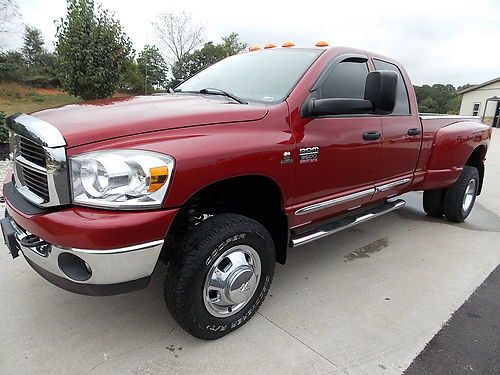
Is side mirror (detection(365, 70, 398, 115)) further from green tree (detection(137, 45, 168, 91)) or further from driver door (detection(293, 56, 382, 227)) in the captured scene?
green tree (detection(137, 45, 168, 91))

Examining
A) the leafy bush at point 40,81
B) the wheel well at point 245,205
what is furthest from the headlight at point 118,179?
the leafy bush at point 40,81

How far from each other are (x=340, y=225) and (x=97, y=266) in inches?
78.1

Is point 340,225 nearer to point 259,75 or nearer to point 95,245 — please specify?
point 259,75

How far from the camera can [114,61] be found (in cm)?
1372

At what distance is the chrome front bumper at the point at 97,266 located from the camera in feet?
5.84

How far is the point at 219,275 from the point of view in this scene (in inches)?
88.7

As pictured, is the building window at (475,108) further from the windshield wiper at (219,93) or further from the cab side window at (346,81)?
the windshield wiper at (219,93)

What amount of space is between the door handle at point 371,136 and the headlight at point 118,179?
1814 millimetres

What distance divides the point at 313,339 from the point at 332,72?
1935 millimetres

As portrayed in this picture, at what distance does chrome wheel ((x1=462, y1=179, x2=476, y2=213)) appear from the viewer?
4.79 m

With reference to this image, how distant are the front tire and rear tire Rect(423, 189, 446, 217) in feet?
10.6

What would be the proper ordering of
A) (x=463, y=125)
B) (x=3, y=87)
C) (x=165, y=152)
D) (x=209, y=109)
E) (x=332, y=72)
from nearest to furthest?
(x=165, y=152) → (x=209, y=109) → (x=332, y=72) → (x=463, y=125) → (x=3, y=87)

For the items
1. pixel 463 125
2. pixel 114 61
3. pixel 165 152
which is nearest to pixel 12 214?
pixel 165 152

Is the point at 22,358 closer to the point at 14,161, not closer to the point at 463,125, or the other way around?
the point at 14,161
